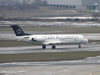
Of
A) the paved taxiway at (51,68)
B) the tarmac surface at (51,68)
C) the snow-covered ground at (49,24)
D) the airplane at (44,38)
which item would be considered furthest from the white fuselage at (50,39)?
the snow-covered ground at (49,24)

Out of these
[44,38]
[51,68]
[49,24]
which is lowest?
[49,24]

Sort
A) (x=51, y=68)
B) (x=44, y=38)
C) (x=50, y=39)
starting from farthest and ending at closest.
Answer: (x=50, y=39) → (x=44, y=38) → (x=51, y=68)

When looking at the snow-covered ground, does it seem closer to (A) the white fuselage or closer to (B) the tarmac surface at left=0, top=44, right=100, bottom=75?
(A) the white fuselage

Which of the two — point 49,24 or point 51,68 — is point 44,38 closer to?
point 51,68

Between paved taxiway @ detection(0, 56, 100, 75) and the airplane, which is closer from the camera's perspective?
paved taxiway @ detection(0, 56, 100, 75)

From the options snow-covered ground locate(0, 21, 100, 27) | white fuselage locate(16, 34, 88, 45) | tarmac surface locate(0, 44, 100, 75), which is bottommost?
snow-covered ground locate(0, 21, 100, 27)

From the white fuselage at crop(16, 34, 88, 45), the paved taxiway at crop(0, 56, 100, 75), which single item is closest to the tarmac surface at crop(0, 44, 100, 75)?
the paved taxiway at crop(0, 56, 100, 75)

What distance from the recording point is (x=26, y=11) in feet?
543

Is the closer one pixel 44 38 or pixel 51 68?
pixel 51 68

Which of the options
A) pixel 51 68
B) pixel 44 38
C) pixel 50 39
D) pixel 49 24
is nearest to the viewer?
pixel 51 68

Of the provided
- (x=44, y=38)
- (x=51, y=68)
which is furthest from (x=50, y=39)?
(x=51, y=68)

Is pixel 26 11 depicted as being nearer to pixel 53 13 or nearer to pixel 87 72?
pixel 53 13

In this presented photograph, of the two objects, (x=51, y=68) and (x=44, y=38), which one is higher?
(x=51, y=68)

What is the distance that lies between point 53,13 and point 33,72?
135966 millimetres
